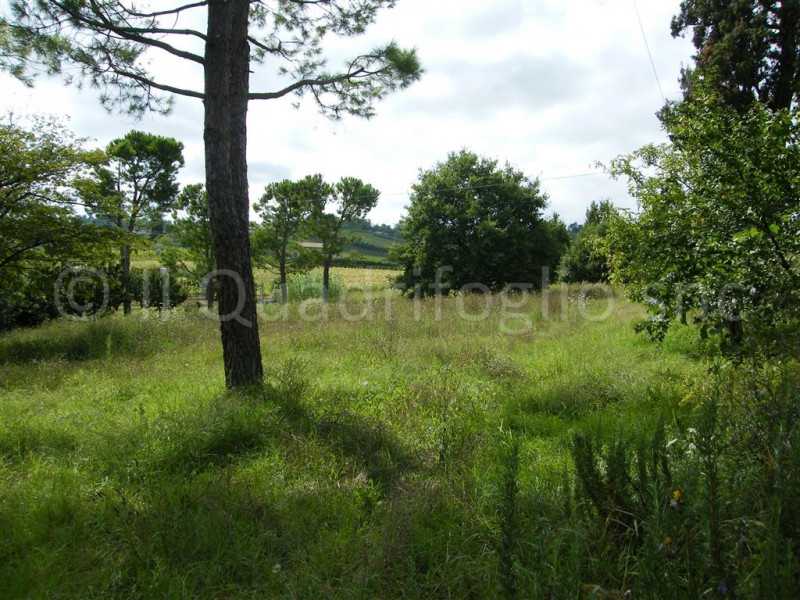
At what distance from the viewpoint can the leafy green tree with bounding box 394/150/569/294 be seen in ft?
65.7

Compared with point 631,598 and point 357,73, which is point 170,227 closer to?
point 357,73

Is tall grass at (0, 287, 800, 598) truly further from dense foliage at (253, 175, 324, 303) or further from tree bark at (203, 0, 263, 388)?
dense foliage at (253, 175, 324, 303)

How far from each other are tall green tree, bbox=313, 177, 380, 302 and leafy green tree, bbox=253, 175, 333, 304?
939 millimetres

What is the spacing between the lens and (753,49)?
38.0 ft

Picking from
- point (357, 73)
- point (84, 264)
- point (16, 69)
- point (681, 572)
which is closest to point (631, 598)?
point (681, 572)

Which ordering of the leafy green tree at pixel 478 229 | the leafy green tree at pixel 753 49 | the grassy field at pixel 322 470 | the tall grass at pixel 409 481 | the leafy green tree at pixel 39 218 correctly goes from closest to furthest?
the tall grass at pixel 409 481
the grassy field at pixel 322 470
the leafy green tree at pixel 39 218
the leafy green tree at pixel 753 49
the leafy green tree at pixel 478 229

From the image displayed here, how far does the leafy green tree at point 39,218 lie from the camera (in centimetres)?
825

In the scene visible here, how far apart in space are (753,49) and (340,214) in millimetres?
24348

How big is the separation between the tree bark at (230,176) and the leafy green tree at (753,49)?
10.7 meters

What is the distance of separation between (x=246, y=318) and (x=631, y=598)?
4.50m

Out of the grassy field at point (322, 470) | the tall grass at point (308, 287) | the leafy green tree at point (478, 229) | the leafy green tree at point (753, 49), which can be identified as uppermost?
the leafy green tree at point (753, 49)

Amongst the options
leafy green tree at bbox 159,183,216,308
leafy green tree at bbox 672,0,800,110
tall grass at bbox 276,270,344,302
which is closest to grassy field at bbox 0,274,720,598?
leafy green tree at bbox 672,0,800,110

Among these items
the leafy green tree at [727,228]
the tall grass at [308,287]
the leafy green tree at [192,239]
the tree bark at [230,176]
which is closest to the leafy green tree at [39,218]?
the tree bark at [230,176]

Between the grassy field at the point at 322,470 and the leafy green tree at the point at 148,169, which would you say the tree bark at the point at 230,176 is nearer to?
the grassy field at the point at 322,470
